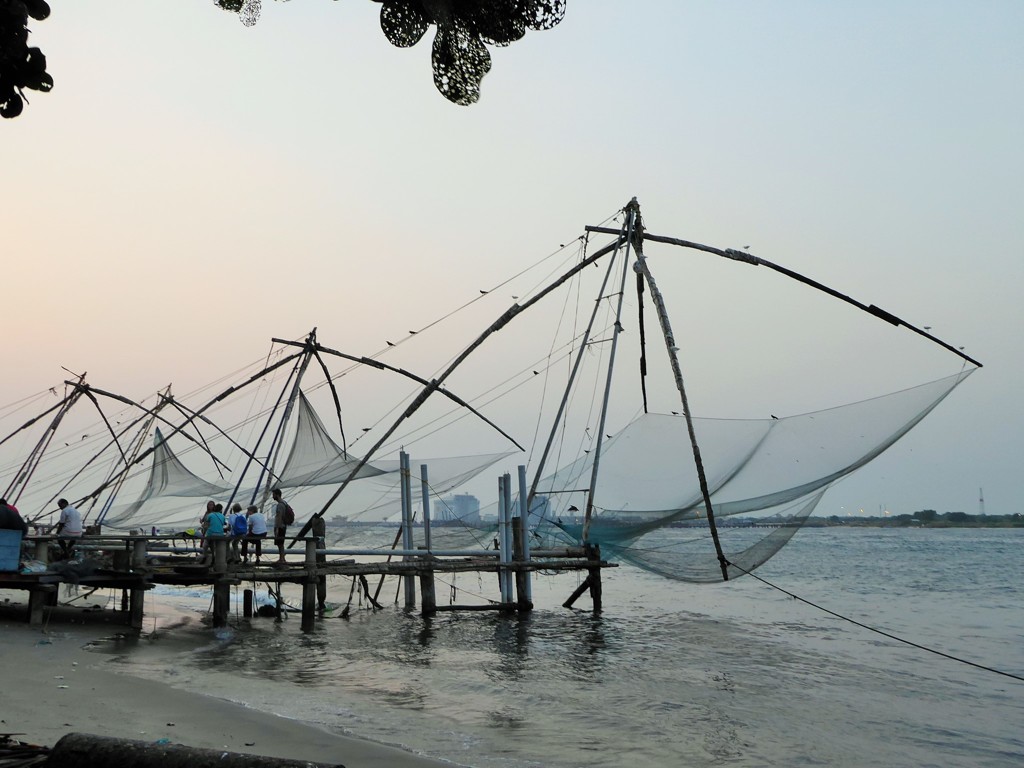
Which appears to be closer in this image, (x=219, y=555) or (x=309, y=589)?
(x=219, y=555)

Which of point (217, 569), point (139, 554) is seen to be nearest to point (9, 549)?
point (139, 554)

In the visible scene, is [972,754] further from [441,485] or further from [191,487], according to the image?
[191,487]

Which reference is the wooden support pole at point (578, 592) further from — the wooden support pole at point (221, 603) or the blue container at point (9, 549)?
the blue container at point (9, 549)

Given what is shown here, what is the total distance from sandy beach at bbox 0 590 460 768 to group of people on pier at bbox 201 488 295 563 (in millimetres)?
3931

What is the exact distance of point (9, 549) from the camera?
11492 mm

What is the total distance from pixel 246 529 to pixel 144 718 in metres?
8.24

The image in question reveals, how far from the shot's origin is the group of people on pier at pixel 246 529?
13.2 metres

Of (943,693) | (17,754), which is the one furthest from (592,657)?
(17,754)

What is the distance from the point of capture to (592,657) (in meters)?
12.7

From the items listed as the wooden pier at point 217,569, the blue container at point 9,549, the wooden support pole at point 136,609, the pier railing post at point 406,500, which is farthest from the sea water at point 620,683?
the blue container at point 9,549

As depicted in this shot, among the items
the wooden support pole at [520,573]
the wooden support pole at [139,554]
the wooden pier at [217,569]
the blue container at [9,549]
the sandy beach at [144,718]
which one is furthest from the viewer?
the wooden support pole at [520,573]

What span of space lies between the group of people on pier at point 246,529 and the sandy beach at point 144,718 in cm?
393

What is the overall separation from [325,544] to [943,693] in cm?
951

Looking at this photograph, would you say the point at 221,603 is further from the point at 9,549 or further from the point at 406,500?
the point at 406,500
